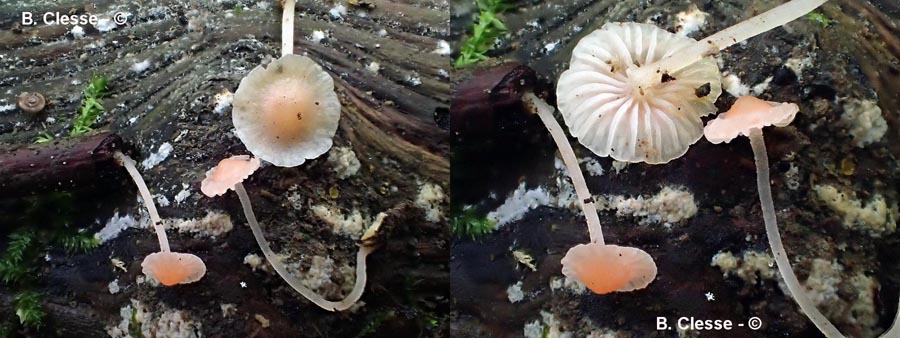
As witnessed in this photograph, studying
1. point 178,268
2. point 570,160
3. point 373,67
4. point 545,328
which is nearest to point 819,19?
point 570,160

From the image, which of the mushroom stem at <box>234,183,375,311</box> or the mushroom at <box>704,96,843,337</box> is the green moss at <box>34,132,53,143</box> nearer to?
the mushroom stem at <box>234,183,375,311</box>

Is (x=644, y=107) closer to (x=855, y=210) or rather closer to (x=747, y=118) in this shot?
(x=747, y=118)

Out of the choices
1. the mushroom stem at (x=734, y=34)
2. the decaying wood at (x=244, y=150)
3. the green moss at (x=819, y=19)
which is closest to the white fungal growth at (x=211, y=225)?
the decaying wood at (x=244, y=150)

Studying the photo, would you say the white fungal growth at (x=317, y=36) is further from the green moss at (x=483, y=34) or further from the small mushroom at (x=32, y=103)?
the small mushroom at (x=32, y=103)

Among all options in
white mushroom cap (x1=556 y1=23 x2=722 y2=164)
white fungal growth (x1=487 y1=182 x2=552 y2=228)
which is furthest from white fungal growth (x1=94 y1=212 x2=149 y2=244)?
white mushroom cap (x1=556 y1=23 x2=722 y2=164)

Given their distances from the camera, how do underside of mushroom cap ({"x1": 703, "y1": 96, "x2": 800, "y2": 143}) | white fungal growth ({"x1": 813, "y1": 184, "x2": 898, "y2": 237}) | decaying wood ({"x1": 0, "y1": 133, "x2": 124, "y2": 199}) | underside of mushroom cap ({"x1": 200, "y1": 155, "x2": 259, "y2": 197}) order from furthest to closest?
decaying wood ({"x1": 0, "y1": 133, "x2": 124, "y2": 199}) < underside of mushroom cap ({"x1": 200, "y1": 155, "x2": 259, "y2": 197}) < white fungal growth ({"x1": 813, "y1": 184, "x2": 898, "y2": 237}) < underside of mushroom cap ({"x1": 703, "y1": 96, "x2": 800, "y2": 143})

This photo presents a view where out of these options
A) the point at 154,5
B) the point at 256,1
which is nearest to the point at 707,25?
the point at 256,1

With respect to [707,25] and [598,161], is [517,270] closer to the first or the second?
[598,161]
